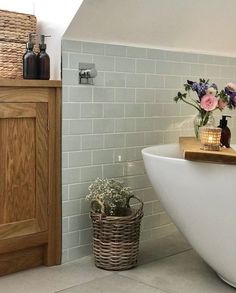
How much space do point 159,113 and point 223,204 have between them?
4.19ft

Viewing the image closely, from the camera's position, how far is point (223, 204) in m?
2.51

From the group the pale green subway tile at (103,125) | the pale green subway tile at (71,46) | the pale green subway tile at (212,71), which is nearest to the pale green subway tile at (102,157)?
the pale green subway tile at (103,125)

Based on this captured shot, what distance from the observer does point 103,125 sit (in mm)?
3297

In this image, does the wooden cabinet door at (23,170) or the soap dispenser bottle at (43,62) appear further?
the soap dispenser bottle at (43,62)

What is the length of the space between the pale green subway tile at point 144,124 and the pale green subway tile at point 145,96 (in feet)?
0.44

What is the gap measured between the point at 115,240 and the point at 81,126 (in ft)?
2.47

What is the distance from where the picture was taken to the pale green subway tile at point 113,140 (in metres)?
3.33

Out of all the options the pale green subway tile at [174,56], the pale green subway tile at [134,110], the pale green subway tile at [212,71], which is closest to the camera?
the pale green subway tile at [134,110]

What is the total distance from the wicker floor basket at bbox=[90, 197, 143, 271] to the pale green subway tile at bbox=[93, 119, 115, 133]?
1.86 feet

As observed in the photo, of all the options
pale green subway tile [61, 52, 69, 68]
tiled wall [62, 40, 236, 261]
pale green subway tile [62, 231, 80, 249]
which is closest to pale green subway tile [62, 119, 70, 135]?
tiled wall [62, 40, 236, 261]

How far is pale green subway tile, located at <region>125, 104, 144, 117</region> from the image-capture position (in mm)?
3432

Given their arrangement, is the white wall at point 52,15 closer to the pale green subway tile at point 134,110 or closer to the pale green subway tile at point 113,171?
the pale green subway tile at point 134,110

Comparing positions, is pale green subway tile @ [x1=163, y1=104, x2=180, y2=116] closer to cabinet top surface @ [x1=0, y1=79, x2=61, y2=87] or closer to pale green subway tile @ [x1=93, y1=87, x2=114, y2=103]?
pale green subway tile @ [x1=93, y1=87, x2=114, y2=103]

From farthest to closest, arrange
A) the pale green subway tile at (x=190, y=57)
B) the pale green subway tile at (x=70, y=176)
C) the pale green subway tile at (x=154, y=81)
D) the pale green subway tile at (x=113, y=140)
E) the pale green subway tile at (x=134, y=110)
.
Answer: the pale green subway tile at (x=190, y=57) < the pale green subway tile at (x=154, y=81) < the pale green subway tile at (x=134, y=110) < the pale green subway tile at (x=113, y=140) < the pale green subway tile at (x=70, y=176)
